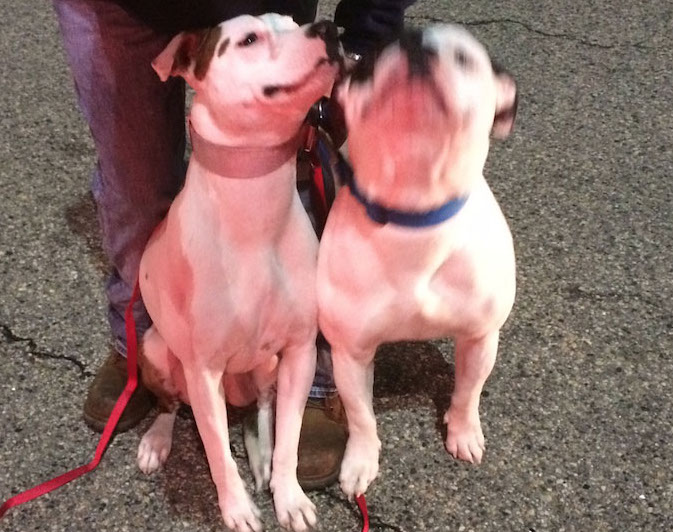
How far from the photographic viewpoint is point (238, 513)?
1.48 m

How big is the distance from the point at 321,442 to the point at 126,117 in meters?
0.72

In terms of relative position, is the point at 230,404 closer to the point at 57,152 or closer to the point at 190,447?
the point at 190,447

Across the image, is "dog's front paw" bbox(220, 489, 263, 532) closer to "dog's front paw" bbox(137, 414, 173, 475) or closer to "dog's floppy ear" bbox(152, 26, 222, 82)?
"dog's front paw" bbox(137, 414, 173, 475)

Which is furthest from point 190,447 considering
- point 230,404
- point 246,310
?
point 246,310

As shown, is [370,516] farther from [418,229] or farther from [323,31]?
[323,31]

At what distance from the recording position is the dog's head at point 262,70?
1.06 metres

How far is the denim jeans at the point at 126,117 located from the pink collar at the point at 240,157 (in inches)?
8.9

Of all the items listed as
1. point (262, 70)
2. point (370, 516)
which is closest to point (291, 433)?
point (370, 516)

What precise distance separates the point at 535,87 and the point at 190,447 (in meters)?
1.72

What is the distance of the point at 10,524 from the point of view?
4.91ft

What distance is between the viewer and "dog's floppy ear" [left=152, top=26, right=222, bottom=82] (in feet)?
3.69

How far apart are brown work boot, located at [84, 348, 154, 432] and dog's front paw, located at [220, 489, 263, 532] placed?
12.4 inches

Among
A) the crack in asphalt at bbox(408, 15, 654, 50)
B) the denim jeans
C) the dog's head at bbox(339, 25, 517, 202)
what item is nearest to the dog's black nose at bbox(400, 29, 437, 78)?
the dog's head at bbox(339, 25, 517, 202)

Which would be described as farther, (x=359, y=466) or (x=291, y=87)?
(x=359, y=466)
